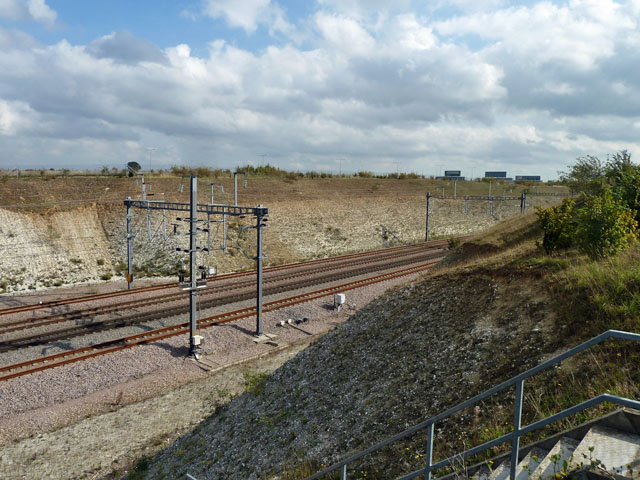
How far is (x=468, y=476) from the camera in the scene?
5.57 metres

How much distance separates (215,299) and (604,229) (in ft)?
62.8

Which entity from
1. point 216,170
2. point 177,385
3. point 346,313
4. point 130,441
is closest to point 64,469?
point 130,441

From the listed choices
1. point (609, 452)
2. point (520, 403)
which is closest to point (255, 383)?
point (520, 403)

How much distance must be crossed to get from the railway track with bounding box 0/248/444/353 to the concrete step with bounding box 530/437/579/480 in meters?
18.9

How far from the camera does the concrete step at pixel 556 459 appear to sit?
15.4ft

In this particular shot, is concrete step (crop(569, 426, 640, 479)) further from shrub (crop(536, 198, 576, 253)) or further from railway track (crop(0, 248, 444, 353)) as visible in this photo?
railway track (crop(0, 248, 444, 353))

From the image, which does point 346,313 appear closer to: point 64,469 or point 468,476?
point 64,469

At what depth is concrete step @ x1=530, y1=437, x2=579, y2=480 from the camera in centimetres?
470

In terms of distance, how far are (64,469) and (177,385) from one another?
4550 mm

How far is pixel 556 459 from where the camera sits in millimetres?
4684

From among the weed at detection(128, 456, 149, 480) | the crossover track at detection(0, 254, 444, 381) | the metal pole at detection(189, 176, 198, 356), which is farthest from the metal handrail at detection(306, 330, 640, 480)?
the crossover track at detection(0, 254, 444, 381)

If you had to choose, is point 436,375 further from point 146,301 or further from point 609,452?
point 146,301

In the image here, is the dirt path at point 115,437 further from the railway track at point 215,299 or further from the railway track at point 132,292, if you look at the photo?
the railway track at point 132,292

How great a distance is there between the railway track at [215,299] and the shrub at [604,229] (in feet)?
58.8
